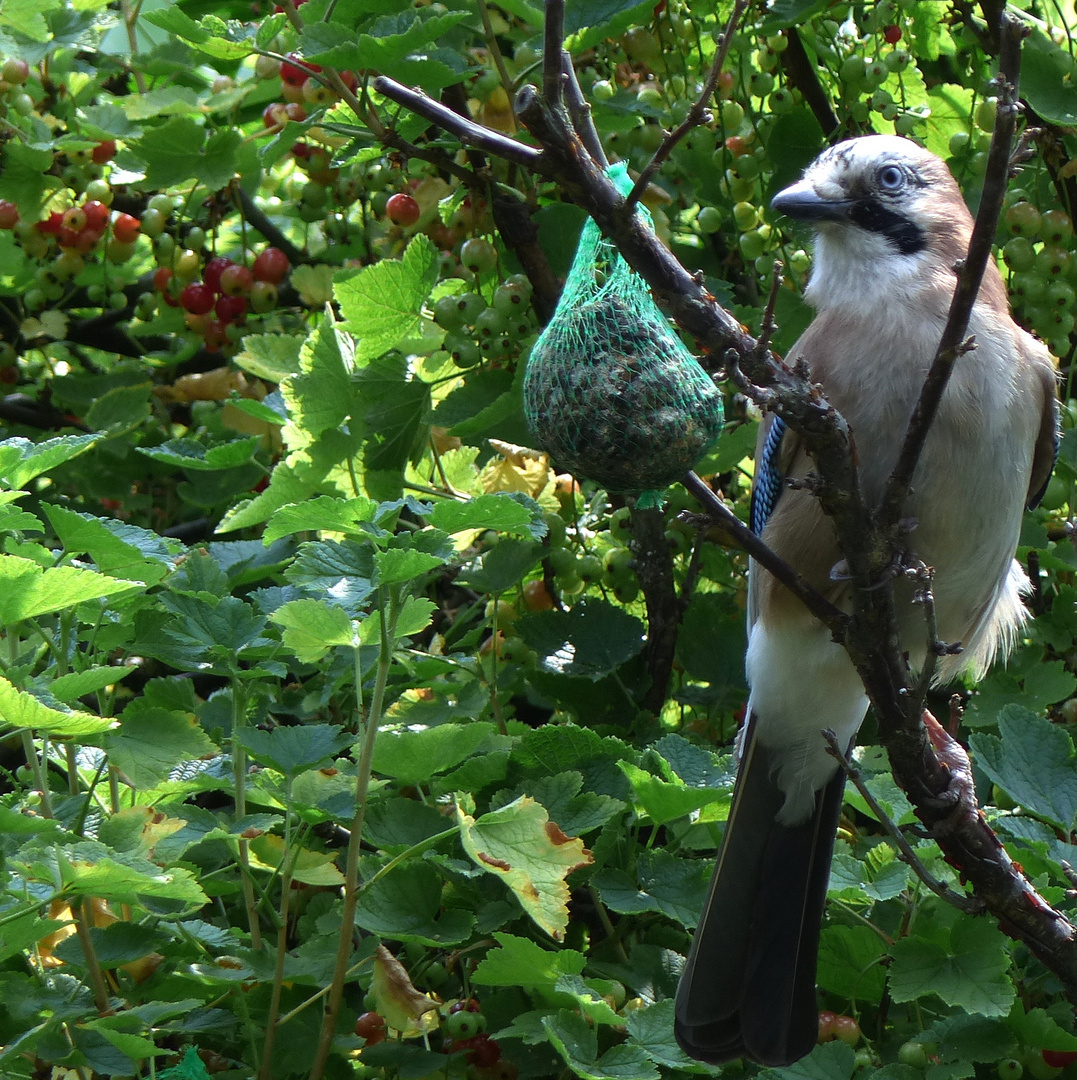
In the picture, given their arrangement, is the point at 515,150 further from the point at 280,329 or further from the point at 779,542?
the point at 280,329

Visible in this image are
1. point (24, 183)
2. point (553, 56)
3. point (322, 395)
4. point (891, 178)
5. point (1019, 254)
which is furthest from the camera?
point (24, 183)

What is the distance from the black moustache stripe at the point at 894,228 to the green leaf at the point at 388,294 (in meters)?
0.80

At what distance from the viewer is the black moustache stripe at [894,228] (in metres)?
2.51

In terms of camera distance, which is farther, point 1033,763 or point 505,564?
point 505,564

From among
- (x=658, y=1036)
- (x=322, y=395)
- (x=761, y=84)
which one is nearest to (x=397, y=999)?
(x=658, y=1036)

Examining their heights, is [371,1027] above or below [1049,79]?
below

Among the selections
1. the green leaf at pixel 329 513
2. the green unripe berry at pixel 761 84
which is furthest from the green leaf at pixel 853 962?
the green unripe berry at pixel 761 84

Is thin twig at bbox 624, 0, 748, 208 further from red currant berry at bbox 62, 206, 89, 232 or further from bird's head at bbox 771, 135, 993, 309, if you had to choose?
red currant berry at bbox 62, 206, 89, 232

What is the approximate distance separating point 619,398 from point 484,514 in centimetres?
24

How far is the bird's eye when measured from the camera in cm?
250

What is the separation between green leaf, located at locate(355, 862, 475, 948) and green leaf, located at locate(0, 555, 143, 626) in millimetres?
573

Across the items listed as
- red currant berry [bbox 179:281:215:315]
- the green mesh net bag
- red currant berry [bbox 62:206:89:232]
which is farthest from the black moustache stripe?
red currant berry [bbox 62:206:89:232]

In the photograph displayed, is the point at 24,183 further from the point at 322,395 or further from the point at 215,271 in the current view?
the point at 322,395

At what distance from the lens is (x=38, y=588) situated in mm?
1603
